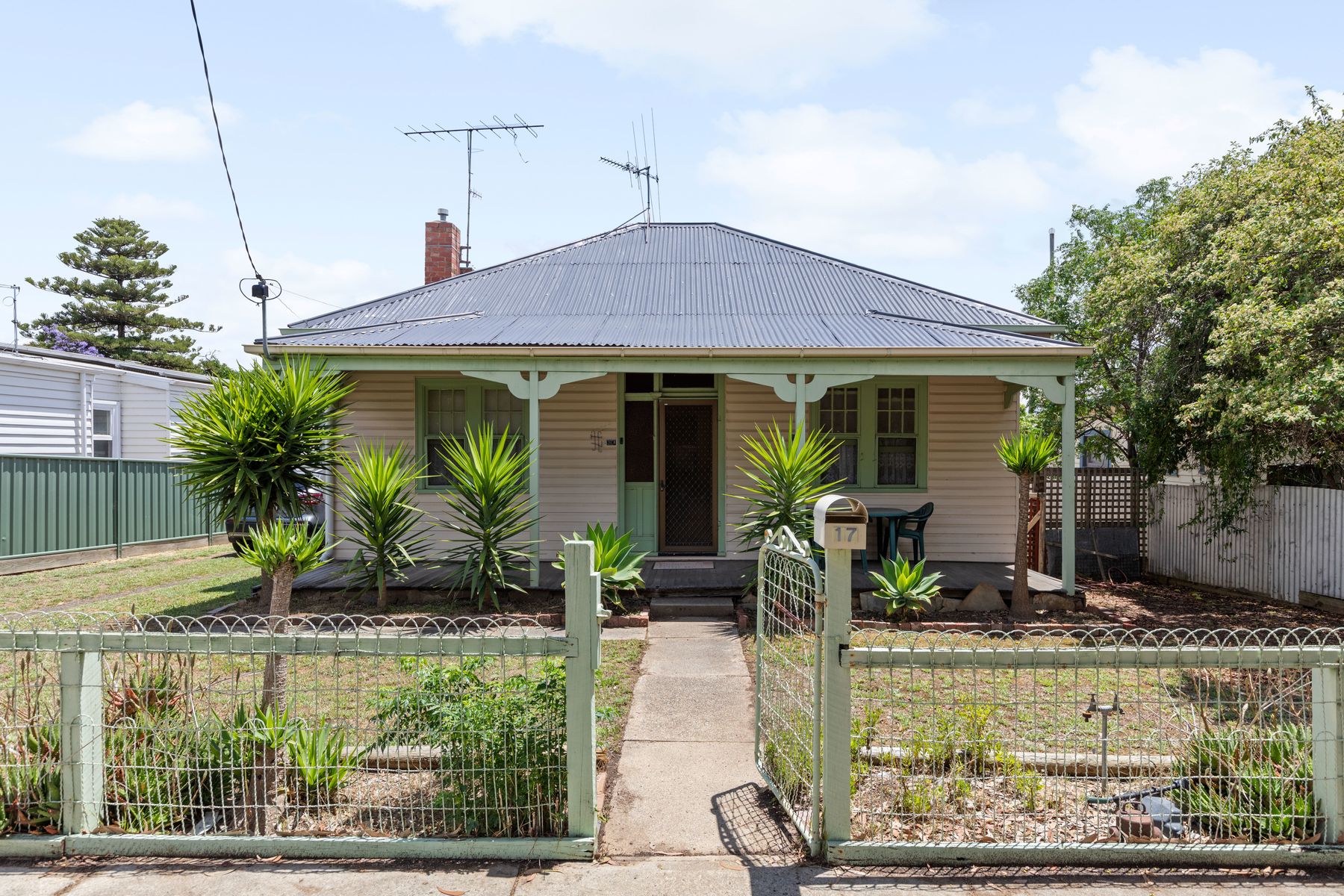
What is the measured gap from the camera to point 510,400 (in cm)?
1143

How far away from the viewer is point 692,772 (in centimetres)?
453

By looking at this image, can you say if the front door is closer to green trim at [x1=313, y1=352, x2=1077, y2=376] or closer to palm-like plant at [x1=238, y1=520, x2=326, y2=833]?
green trim at [x1=313, y1=352, x2=1077, y2=376]

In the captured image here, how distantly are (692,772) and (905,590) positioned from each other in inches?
182

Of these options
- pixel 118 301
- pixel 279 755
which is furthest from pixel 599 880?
pixel 118 301

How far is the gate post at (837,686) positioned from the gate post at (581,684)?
993 mm

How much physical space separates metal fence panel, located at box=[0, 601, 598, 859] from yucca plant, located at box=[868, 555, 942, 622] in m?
5.45

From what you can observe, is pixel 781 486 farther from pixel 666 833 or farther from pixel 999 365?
pixel 666 833

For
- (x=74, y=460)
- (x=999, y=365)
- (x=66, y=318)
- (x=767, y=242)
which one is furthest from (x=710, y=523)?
(x=66, y=318)

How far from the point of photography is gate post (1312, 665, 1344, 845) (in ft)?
11.4

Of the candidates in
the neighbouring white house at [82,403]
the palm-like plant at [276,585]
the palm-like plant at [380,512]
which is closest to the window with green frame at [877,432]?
the palm-like plant at [380,512]

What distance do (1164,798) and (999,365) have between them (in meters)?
6.36

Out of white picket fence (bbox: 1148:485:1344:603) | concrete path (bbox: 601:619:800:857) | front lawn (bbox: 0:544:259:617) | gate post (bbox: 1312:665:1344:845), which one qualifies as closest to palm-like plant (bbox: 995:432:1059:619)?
white picket fence (bbox: 1148:485:1344:603)

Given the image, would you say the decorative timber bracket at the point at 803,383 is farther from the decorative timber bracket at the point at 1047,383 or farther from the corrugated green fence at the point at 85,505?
the corrugated green fence at the point at 85,505

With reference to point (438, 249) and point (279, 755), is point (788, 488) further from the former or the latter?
point (438, 249)
